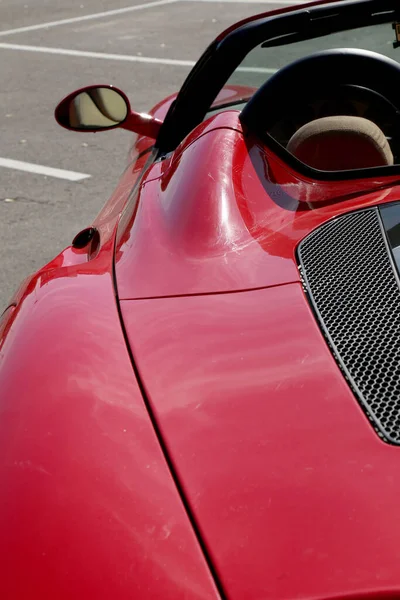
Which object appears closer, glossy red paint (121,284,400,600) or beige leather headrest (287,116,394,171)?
glossy red paint (121,284,400,600)

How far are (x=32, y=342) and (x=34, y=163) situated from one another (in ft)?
19.2

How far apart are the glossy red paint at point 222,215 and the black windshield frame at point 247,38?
Result: 1.64 feet

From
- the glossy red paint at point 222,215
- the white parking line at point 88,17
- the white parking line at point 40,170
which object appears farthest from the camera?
the white parking line at point 88,17

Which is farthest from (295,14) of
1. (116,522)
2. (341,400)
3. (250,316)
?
(116,522)

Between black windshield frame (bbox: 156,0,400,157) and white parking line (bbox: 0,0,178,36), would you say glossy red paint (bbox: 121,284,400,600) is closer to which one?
black windshield frame (bbox: 156,0,400,157)

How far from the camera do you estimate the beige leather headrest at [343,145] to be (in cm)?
265

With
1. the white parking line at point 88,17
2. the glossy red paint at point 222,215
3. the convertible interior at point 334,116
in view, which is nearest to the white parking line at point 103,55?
the white parking line at point 88,17

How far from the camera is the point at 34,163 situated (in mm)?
7574

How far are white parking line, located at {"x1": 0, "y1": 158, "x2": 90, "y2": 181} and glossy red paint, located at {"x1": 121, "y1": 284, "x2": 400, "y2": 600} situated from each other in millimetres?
5429

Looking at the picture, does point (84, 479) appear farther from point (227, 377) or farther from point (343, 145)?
point (343, 145)

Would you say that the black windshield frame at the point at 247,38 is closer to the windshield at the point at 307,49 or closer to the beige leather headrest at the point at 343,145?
the windshield at the point at 307,49

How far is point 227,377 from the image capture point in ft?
5.22

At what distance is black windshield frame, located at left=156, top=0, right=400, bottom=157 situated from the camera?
118 inches

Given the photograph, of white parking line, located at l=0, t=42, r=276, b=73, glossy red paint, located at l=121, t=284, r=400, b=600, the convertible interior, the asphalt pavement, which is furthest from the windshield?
white parking line, located at l=0, t=42, r=276, b=73
